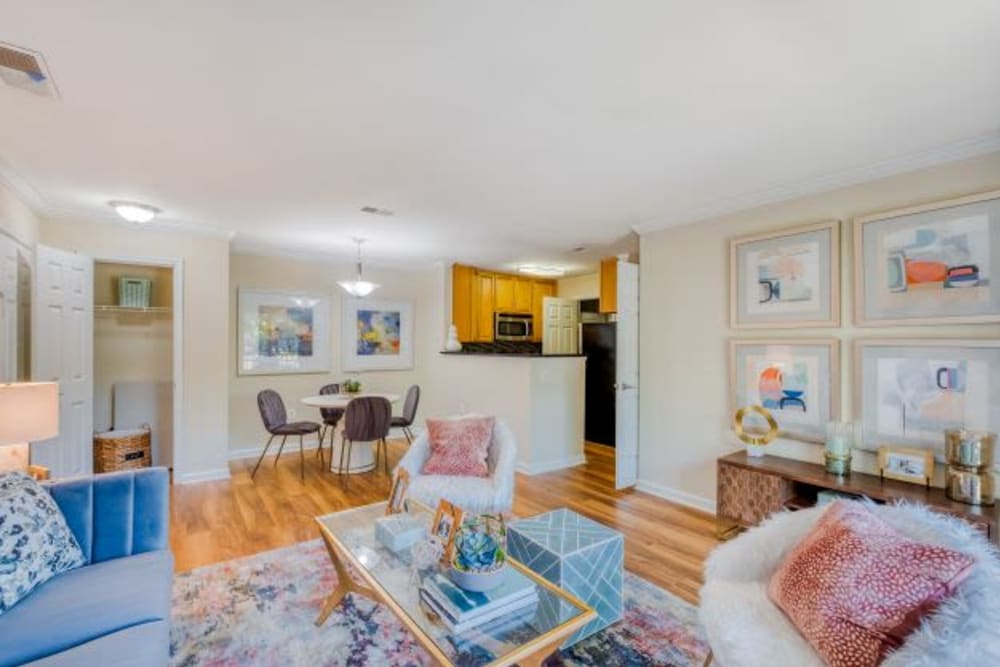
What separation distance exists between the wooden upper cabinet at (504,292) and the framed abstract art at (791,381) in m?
3.39

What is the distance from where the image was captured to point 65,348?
338 centimetres

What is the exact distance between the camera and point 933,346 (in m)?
2.49

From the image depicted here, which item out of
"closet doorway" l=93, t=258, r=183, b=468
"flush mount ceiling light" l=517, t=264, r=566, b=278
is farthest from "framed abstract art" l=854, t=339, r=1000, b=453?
"closet doorway" l=93, t=258, r=183, b=468

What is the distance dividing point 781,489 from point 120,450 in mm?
5343

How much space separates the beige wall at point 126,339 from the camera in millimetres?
4426

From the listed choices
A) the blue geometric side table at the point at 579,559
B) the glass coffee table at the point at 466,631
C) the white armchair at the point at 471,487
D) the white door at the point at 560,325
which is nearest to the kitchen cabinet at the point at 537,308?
the white door at the point at 560,325

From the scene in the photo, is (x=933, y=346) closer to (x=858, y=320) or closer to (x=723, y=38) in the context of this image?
(x=858, y=320)

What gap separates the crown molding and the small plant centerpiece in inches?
115

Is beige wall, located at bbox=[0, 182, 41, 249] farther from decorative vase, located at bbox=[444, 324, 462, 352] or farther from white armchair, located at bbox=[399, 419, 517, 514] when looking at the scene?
decorative vase, located at bbox=[444, 324, 462, 352]

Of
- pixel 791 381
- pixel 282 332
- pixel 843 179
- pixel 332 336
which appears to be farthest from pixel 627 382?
pixel 282 332

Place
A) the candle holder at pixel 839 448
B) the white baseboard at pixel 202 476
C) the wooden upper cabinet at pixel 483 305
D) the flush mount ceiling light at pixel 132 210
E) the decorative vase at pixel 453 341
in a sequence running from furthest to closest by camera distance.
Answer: the wooden upper cabinet at pixel 483 305
the decorative vase at pixel 453 341
the white baseboard at pixel 202 476
the flush mount ceiling light at pixel 132 210
the candle holder at pixel 839 448

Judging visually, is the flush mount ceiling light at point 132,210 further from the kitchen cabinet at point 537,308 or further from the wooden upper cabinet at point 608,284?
the kitchen cabinet at point 537,308

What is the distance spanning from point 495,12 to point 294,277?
184 inches

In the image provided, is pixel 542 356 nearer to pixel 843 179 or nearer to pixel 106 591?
pixel 843 179
